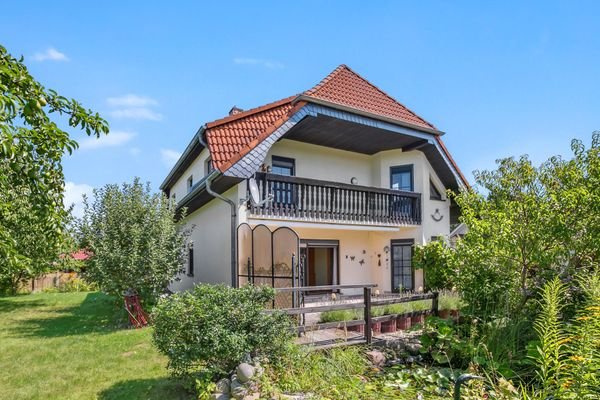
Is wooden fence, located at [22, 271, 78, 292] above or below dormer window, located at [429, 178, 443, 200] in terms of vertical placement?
below

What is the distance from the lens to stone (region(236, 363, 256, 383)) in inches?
205

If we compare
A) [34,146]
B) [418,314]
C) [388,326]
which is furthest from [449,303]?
[34,146]

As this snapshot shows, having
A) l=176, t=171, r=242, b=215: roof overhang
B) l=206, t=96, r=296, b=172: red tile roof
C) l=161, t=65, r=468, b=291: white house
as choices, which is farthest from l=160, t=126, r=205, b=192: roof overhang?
l=176, t=171, r=242, b=215: roof overhang

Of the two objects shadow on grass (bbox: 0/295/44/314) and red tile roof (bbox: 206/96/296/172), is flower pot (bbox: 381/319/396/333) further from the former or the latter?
shadow on grass (bbox: 0/295/44/314)

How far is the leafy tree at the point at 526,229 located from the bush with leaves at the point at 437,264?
59 centimetres

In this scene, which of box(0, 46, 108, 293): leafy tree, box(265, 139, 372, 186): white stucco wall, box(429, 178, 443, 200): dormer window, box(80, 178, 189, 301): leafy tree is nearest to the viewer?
box(0, 46, 108, 293): leafy tree

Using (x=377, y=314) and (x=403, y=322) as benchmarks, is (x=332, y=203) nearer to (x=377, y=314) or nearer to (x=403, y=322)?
(x=377, y=314)

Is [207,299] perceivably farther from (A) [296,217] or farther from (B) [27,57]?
(A) [296,217]

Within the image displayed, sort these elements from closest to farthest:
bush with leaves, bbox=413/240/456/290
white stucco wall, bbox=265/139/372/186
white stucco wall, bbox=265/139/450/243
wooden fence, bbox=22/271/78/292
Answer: bush with leaves, bbox=413/240/456/290 → white stucco wall, bbox=265/139/372/186 → white stucco wall, bbox=265/139/450/243 → wooden fence, bbox=22/271/78/292

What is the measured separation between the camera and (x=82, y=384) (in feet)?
20.7

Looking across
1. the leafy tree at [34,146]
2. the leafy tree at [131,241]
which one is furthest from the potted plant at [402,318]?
the leafy tree at [34,146]

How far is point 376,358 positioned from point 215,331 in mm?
2983

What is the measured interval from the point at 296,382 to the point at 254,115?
8634 mm

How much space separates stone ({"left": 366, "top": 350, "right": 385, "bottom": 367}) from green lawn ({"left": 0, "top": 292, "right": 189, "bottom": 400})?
3033 mm
